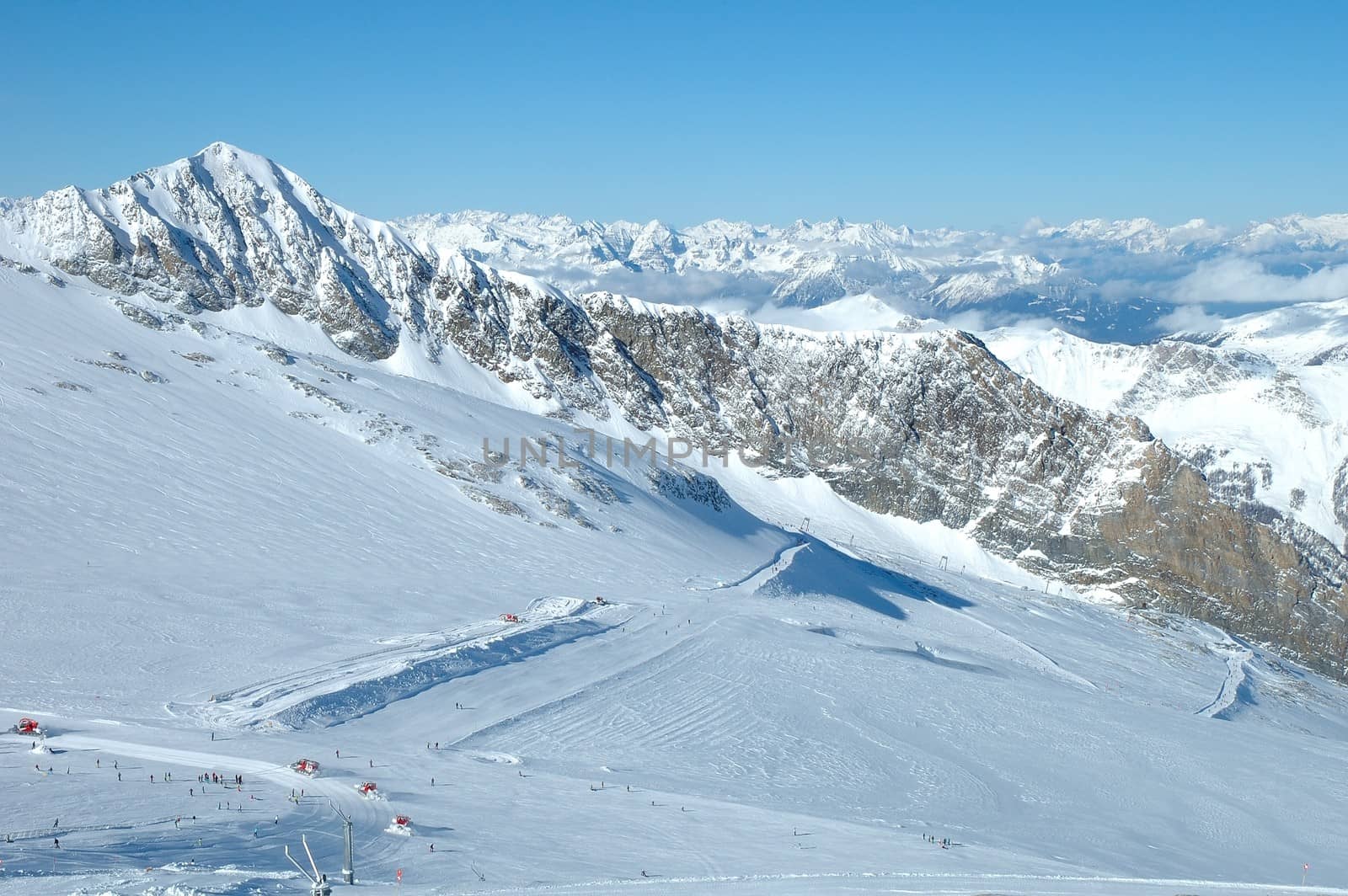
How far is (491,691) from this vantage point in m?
55.1

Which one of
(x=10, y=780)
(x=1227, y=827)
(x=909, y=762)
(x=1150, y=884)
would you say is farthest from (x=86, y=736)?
(x=1227, y=827)

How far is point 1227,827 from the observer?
1928 inches

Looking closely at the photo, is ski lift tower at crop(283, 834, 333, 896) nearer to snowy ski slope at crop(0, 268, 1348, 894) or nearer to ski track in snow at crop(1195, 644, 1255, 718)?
snowy ski slope at crop(0, 268, 1348, 894)

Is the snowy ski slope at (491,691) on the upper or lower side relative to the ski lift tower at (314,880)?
lower

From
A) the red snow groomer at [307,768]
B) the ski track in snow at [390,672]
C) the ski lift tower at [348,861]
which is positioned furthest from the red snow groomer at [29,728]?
the ski lift tower at [348,861]

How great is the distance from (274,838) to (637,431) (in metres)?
168

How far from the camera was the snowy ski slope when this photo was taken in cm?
3347

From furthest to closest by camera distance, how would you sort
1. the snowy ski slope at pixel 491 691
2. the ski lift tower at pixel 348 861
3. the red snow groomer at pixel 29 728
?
the red snow groomer at pixel 29 728
the snowy ski slope at pixel 491 691
the ski lift tower at pixel 348 861

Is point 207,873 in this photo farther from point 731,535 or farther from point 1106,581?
point 1106,581

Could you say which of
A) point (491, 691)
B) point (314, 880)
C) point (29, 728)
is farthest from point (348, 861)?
point (491, 691)

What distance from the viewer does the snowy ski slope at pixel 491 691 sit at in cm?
3347

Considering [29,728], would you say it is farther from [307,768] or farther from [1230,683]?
[1230,683]

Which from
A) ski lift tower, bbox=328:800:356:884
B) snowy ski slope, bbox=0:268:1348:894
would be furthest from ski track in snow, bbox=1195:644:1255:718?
ski lift tower, bbox=328:800:356:884

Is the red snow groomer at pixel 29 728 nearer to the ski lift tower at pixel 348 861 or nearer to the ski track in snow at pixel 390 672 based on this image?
the ski track in snow at pixel 390 672
